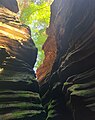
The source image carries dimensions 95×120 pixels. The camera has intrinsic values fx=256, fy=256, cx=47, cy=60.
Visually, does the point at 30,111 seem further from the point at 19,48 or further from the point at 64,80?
the point at 19,48

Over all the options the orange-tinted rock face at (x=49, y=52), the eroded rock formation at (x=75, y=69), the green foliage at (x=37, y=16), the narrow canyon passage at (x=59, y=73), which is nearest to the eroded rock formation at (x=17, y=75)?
the narrow canyon passage at (x=59, y=73)

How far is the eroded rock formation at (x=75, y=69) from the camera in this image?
32.5ft

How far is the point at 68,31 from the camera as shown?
13.0m

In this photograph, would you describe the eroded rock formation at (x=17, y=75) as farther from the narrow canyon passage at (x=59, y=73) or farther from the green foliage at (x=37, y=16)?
the green foliage at (x=37, y=16)

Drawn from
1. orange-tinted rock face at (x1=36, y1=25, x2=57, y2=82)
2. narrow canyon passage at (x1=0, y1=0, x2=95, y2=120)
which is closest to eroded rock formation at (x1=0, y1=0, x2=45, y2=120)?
narrow canyon passage at (x1=0, y1=0, x2=95, y2=120)

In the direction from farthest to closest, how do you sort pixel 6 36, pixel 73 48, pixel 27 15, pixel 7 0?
pixel 27 15
pixel 7 0
pixel 6 36
pixel 73 48

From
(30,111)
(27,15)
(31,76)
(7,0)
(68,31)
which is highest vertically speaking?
(27,15)

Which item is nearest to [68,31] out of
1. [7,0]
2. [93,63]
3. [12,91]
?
[93,63]

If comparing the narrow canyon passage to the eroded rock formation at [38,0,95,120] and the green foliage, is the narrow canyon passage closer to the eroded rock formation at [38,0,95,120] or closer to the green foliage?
the eroded rock formation at [38,0,95,120]

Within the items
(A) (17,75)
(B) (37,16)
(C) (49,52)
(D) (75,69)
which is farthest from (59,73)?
(B) (37,16)

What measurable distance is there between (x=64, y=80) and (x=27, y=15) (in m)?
13.1

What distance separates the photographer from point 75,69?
11141 mm

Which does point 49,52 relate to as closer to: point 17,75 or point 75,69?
point 17,75

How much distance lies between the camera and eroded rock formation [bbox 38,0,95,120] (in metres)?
9.91
